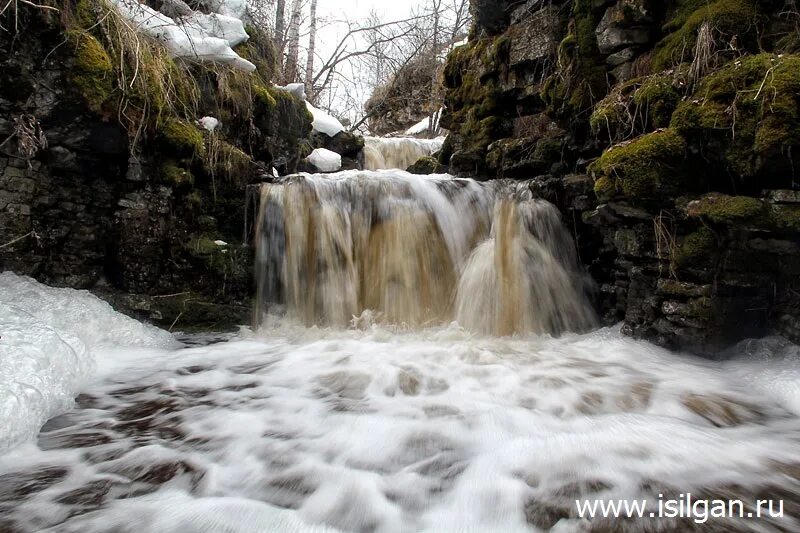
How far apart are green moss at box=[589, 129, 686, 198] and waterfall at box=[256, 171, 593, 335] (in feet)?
5.00

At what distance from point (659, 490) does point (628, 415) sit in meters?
0.84

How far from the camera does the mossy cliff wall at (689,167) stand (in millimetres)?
3260

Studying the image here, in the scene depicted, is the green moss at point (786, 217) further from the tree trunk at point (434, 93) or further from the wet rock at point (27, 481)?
the tree trunk at point (434, 93)

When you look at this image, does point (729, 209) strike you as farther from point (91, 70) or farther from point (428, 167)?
point (428, 167)

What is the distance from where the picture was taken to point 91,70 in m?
4.17

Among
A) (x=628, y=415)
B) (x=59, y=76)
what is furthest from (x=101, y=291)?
(x=628, y=415)

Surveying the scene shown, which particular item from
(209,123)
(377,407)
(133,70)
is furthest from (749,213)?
(133,70)

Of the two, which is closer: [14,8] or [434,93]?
[14,8]

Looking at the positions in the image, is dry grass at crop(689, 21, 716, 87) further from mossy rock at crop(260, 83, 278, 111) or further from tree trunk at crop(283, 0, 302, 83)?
tree trunk at crop(283, 0, 302, 83)

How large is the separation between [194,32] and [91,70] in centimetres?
272

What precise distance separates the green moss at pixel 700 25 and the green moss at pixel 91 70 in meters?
5.27

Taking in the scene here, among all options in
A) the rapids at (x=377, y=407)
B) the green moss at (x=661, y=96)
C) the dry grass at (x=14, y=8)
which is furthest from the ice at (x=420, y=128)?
the dry grass at (x=14, y=8)

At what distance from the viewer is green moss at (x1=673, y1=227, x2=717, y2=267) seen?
362cm

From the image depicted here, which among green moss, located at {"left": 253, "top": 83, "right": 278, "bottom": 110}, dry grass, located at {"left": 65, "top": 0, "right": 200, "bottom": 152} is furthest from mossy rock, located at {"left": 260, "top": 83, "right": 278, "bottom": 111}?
dry grass, located at {"left": 65, "top": 0, "right": 200, "bottom": 152}
